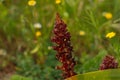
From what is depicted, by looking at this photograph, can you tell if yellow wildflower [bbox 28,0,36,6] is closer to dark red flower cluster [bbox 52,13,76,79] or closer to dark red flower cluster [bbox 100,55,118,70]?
dark red flower cluster [bbox 52,13,76,79]

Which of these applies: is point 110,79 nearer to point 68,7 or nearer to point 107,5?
point 68,7

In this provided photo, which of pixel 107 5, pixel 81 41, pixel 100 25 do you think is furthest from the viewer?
pixel 107 5

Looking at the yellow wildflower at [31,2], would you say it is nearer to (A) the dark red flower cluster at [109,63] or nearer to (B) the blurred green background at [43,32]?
(B) the blurred green background at [43,32]

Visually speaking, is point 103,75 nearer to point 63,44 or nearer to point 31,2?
point 63,44

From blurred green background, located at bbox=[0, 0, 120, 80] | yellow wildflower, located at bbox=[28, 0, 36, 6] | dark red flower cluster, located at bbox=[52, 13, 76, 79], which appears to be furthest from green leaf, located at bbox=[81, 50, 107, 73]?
yellow wildflower, located at bbox=[28, 0, 36, 6]

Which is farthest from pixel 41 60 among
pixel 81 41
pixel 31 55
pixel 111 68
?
pixel 111 68

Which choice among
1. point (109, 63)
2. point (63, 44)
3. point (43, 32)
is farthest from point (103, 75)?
point (43, 32)
